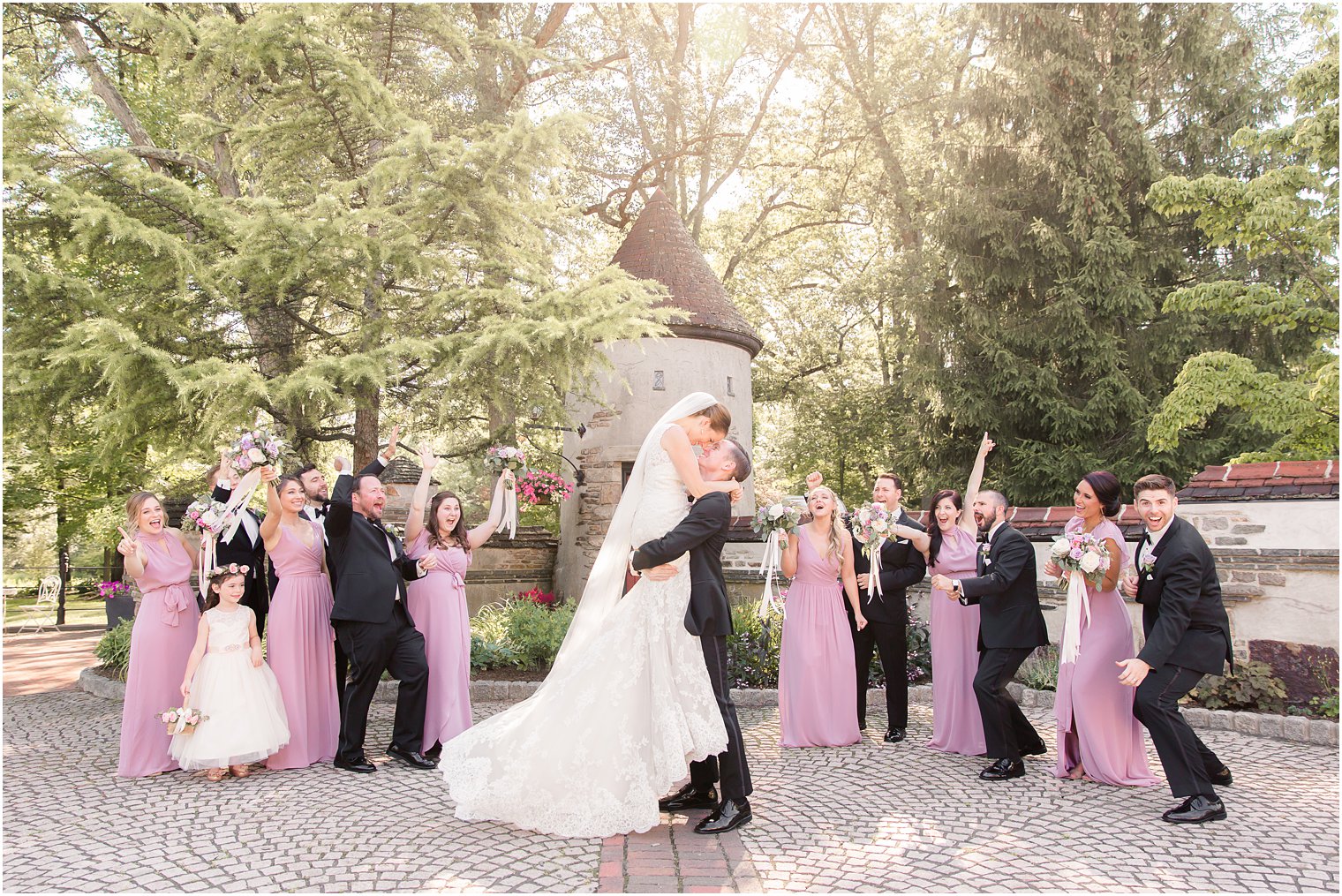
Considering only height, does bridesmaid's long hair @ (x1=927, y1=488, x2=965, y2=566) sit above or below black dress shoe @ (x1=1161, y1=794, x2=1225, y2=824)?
above

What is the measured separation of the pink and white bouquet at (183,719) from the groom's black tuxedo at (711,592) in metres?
3.40

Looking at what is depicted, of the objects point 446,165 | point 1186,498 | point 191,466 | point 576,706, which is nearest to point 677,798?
point 576,706

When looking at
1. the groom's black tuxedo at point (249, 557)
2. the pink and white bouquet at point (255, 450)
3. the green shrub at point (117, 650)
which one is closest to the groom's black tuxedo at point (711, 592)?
the pink and white bouquet at point (255, 450)

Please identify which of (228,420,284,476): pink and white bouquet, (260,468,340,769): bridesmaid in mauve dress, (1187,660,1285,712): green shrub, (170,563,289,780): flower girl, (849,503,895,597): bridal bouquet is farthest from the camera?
(1187,660,1285,712): green shrub

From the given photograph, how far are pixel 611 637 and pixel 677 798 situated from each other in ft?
3.65

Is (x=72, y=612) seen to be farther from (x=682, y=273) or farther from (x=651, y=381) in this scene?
(x=682, y=273)

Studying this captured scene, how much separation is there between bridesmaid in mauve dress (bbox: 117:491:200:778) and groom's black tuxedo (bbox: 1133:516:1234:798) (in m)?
6.61

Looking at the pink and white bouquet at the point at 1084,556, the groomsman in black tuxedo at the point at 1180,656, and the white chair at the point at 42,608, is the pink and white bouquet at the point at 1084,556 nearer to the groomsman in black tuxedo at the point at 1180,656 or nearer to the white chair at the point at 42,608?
the groomsman in black tuxedo at the point at 1180,656

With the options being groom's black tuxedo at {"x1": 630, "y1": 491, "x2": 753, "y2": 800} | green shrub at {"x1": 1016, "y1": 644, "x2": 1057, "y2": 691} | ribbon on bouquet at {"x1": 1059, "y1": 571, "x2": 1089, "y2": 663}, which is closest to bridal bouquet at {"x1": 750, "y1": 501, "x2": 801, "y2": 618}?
groom's black tuxedo at {"x1": 630, "y1": 491, "x2": 753, "y2": 800}

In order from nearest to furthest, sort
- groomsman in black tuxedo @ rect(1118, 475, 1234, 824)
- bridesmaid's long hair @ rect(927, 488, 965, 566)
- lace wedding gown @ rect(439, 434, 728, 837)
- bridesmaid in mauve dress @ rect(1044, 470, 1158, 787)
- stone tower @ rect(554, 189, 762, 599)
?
1. lace wedding gown @ rect(439, 434, 728, 837)
2. groomsman in black tuxedo @ rect(1118, 475, 1234, 824)
3. bridesmaid in mauve dress @ rect(1044, 470, 1158, 787)
4. bridesmaid's long hair @ rect(927, 488, 965, 566)
5. stone tower @ rect(554, 189, 762, 599)

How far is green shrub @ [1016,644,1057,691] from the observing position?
346 inches

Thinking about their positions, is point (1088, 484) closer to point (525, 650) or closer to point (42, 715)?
point (525, 650)

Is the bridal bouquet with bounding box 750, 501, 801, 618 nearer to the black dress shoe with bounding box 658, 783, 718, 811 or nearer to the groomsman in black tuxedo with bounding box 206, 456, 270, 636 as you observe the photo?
the black dress shoe with bounding box 658, 783, 718, 811

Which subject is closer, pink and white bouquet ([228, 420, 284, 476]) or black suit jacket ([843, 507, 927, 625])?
pink and white bouquet ([228, 420, 284, 476])
